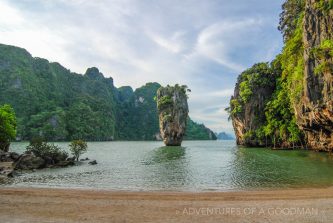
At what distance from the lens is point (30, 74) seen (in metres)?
182

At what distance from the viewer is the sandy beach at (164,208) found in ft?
36.3

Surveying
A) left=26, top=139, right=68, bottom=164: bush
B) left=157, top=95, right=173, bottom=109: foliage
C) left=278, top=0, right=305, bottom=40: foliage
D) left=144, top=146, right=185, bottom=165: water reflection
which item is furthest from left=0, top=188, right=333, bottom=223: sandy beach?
left=157, top=95, right=173, bottom=109: foliage

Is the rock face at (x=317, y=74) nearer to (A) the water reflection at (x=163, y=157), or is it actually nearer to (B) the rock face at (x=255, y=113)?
(A) the water reflection at (x=163, y=157)

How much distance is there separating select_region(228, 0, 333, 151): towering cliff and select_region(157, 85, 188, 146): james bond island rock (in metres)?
18.6

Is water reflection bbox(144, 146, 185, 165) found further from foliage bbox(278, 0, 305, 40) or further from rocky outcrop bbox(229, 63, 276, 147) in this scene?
foliage bbox(278, 0, 305, 40)

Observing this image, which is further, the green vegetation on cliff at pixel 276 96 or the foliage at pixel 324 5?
the green vegetation on cliff at pixel 276 96

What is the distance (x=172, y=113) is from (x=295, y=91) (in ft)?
173

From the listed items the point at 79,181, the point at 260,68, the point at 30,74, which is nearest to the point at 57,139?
the point at 30,74

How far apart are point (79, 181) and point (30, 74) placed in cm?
17728

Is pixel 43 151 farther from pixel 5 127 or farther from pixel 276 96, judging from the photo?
pixel 276 96

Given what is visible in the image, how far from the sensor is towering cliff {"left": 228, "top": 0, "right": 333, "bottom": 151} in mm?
43531

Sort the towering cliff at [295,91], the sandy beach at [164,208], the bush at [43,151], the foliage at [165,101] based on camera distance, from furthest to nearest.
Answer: the foliage at [165,101] < the towering cliff at [295,91] < the bush at [43,151] < the sandy beach at [164,208]

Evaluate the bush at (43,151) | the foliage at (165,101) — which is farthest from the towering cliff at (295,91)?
the bush at (43,151)

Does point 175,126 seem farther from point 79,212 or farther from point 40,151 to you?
point 79,212
